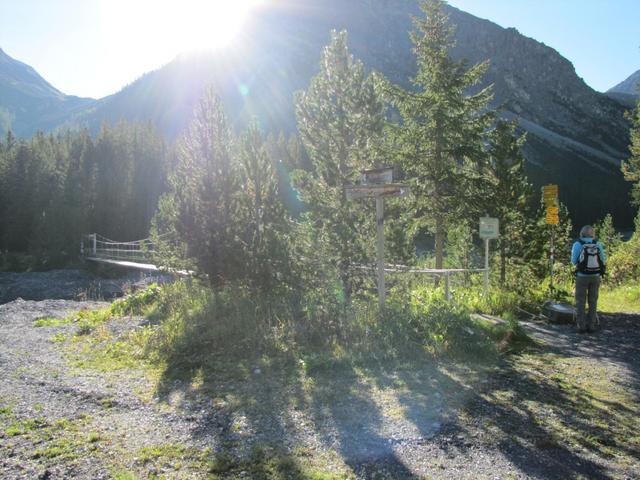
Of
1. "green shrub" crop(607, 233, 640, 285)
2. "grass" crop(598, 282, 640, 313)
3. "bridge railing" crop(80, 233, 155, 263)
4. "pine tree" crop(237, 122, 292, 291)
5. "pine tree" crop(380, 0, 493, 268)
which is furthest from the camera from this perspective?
"bridge railing" crop(80, 233, 155, 263)

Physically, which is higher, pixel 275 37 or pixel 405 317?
pixel 275 37

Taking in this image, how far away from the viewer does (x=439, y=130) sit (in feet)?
40.2

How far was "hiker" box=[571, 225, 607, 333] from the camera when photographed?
8047 mm

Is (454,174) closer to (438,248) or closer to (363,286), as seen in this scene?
(438,248)

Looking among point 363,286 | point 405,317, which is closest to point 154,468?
point 405,317

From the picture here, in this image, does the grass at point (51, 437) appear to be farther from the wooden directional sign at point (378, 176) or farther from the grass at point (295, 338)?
the wooden directional sign at point (378, 176)

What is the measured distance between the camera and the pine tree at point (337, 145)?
934 cm

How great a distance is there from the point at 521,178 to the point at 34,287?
30.8 metres

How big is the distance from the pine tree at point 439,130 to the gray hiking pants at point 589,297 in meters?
4.64

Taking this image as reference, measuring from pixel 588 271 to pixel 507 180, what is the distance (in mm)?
6858

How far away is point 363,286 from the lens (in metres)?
9.23

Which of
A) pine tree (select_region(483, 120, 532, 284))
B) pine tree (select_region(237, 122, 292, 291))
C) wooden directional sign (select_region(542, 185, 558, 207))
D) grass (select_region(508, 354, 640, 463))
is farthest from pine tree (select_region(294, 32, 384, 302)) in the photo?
pine tree (select_region(483, 120, 532, 284))

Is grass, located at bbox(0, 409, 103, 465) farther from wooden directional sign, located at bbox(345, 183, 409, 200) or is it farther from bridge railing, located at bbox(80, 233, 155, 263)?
bridge railing, located at bbox(80, 233, 155, 263)

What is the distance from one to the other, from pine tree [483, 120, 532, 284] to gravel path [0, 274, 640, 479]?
8289mm
